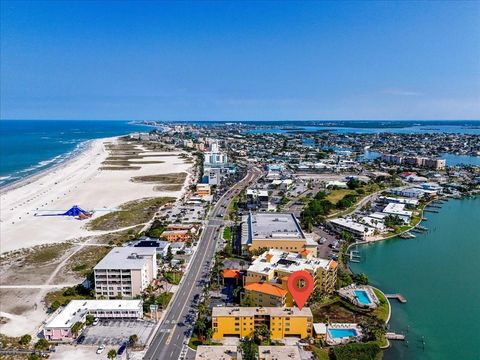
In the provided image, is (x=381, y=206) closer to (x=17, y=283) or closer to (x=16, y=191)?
(x=17, y=283)

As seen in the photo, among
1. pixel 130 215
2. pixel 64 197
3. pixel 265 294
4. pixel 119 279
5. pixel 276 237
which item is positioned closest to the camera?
pixel 265 294

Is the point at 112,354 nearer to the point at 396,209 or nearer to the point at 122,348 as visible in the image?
the point at 122,348

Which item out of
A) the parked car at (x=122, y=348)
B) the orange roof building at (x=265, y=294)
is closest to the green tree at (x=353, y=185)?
the orange roof building at (x=265, y=294)

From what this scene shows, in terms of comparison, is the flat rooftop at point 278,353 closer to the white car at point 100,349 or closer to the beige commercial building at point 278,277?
the beige commercial building at point 278,277

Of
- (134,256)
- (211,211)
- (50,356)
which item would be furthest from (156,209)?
(50,356)

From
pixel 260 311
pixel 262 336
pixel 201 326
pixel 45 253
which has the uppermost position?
pixel 260 311

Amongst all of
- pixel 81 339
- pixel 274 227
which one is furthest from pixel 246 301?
pixel 274 227

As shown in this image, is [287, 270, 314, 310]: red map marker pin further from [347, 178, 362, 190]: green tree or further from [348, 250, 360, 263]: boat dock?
[347, 178, 362, 190]: green tree
